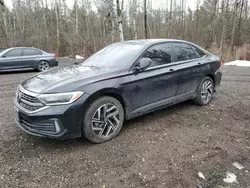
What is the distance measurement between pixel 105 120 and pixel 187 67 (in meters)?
2.19

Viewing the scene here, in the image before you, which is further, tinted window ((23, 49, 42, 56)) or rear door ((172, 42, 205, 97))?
tinted window ((23, 49, 42, 56))

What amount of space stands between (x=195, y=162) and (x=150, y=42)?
93.8 inches

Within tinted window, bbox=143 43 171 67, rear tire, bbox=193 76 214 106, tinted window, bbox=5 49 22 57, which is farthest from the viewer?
tinted window, bbox=5 49 22 57

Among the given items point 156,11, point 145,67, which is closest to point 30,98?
point 145,67

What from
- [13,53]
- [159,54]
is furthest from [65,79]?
[13,53]

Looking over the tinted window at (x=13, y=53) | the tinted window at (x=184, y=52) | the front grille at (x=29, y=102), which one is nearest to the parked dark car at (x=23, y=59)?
the tinted window at (x=13, y=53)

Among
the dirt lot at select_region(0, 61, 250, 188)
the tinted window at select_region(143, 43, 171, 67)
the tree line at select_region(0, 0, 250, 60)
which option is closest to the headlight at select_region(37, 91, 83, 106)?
the dirt lot at select_region(0, 61, 250, 188)

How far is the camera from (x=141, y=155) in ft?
10.7

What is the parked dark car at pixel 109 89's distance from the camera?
125 inches

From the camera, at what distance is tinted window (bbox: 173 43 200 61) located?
15.7ft

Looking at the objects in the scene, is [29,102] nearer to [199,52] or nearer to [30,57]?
[199,52]

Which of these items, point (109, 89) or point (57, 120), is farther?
point (109, 89)

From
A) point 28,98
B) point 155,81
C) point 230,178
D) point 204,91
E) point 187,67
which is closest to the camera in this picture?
point 230,178

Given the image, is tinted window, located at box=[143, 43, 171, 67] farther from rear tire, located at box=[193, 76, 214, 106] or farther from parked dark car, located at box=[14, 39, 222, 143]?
rear tire, located at box=[193, 76, 214, 106]
